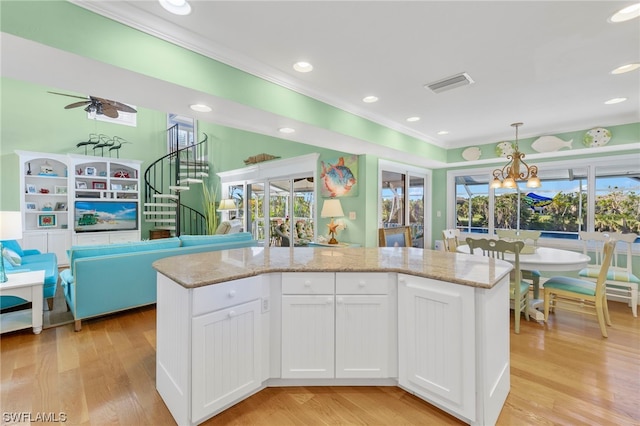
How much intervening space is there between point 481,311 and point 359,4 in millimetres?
1938

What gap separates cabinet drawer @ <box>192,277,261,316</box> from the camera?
5.32ft

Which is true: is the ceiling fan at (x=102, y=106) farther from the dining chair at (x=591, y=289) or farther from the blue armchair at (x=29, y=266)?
the dining chair at (x=591, y=289)

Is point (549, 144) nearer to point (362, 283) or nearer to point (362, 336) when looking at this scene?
point (362, 283)

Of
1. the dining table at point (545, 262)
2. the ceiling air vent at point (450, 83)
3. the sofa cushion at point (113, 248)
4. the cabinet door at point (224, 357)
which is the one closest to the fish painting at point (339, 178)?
the ceiling air vent at point (450, 83)

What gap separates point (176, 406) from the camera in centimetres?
175

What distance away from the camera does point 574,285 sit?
312 centimetres

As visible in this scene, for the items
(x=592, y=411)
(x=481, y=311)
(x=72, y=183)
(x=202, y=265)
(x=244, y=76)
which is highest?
(x=244, y=76)

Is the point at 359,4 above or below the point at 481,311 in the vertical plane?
above

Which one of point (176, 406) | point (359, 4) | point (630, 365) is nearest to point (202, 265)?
point (176, 406)

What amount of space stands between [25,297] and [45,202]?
464 cm

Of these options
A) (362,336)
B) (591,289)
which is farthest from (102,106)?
(591,289)

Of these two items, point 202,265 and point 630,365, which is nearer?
point 202,265

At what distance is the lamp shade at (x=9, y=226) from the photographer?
106 inches

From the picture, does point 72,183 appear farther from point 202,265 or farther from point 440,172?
point 440,172
